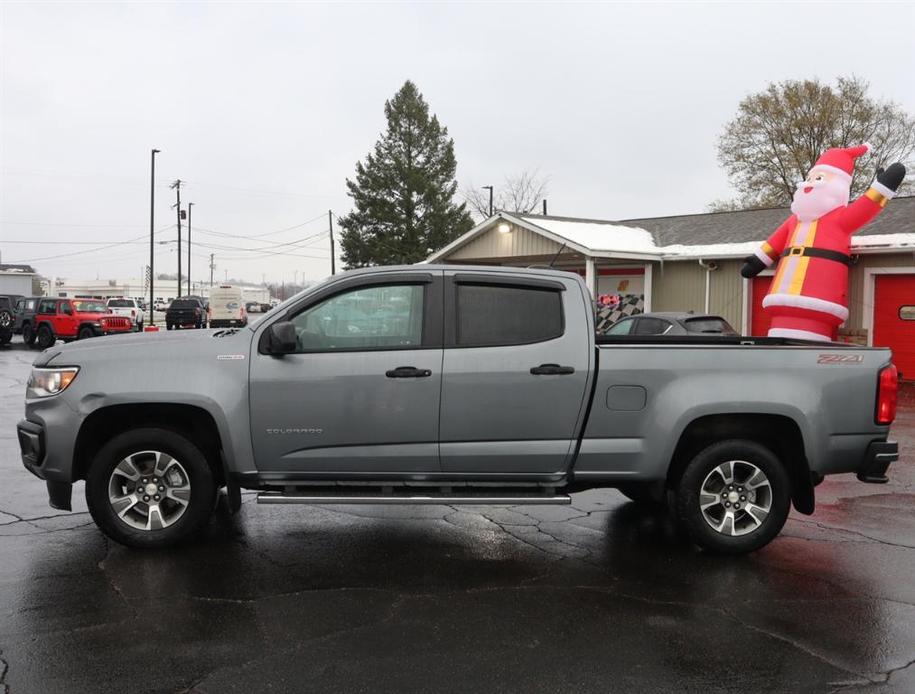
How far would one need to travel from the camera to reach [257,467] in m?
5.27

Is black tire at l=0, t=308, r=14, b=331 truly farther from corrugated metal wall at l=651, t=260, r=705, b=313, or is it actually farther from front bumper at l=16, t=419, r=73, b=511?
front bumper at l=16, t=419, r=73, b=511

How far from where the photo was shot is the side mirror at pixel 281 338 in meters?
5.09

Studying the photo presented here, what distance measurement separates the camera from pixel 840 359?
211 inches

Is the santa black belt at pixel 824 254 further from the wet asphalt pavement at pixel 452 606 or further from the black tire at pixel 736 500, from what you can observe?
the black tire at pixel 736 500

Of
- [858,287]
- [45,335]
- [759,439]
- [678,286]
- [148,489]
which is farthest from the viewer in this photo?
[45,335]

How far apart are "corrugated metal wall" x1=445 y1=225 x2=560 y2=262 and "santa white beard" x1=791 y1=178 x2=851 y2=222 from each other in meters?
7.07

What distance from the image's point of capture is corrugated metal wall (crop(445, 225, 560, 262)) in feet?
68.3

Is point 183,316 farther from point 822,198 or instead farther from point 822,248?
point 822,248

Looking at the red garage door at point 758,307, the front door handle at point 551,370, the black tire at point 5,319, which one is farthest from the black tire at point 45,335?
the front door handle at point 551,370

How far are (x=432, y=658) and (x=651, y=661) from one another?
1.02 meters

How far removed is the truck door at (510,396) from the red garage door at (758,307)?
47.9 feet

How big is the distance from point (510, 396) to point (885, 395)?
98.9 inches

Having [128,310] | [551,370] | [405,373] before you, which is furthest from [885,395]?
[128,310]

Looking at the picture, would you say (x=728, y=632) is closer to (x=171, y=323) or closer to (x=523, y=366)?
(x=523, y=366)
